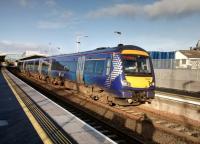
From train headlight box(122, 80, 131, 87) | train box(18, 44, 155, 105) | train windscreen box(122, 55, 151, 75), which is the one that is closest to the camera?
train headlight box(122, 80, 131, 87)

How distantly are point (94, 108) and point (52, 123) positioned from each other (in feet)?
22.2

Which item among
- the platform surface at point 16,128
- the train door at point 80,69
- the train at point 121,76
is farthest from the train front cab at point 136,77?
the train door at point 80,69

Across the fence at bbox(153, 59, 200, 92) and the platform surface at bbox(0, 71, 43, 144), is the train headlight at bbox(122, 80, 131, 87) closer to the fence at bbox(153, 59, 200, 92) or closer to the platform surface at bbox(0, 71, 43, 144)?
the platform surface at bbox(0, 71, 43, 144)

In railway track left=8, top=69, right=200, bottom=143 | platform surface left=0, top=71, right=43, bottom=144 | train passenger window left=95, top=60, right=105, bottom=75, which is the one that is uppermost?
train passenger window left=95, top=60, right=105, bottom=75

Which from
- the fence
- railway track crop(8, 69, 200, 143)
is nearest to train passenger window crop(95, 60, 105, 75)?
railway track crop(8, 69, 200, 143)

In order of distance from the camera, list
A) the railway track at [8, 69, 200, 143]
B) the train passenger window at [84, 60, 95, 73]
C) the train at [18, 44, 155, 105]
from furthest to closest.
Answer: the train passenger window at [84, 60, 95, 73]
the train at [18, 44, 155, 105]
the railway track at [8, 69, 200, 143]

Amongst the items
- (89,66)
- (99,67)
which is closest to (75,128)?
(99,67)

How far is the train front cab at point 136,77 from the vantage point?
14789mm

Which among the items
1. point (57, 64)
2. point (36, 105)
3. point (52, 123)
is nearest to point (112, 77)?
point (36, 105)

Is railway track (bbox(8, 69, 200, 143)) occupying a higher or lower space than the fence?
lower

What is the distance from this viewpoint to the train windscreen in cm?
1520

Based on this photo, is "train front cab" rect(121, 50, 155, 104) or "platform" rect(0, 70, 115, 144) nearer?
"platform" rect(0, 70, 115, 144)

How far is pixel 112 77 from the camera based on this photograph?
15.5 m

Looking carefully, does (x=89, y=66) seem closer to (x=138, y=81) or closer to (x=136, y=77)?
(x=136, y=77)
